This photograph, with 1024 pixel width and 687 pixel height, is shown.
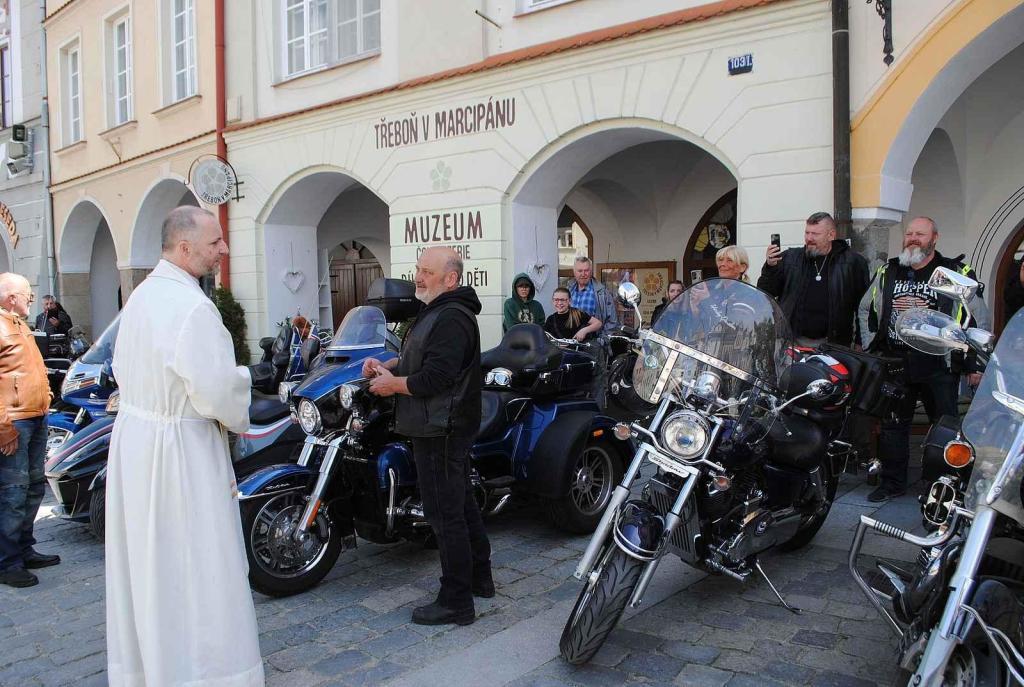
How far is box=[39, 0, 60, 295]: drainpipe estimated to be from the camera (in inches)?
643

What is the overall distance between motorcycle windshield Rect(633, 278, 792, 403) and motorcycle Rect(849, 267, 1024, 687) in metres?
0.57

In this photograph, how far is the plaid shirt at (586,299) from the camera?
26.4 ft

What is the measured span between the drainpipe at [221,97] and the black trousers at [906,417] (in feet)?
29.0

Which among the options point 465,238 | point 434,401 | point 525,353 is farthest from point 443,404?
point 465,238

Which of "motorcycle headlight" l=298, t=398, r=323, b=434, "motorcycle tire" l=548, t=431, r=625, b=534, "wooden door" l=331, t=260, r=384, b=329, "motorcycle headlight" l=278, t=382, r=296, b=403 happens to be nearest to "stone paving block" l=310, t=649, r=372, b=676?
"motorcycle headlight" l=298, t=398, r=323, b=434

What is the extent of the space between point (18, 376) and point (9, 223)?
51.3 ft

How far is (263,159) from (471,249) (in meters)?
3.98

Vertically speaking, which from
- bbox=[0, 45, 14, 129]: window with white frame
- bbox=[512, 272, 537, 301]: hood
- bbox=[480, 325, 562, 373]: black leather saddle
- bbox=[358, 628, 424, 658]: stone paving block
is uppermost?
bbox=[0, 45, 14, 129]: window with white frame

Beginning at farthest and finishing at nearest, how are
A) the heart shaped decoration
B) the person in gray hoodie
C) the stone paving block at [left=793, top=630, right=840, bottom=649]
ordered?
1. the heart shaped decoration
2. the person in gray hoodie
3. the stone paving block at [left=793, top=630, right=840, bottom=649]

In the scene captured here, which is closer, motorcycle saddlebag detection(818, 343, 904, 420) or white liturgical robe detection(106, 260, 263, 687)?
white liturgical robe detection(106, 260, 263, 687)

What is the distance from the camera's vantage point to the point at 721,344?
351 cm

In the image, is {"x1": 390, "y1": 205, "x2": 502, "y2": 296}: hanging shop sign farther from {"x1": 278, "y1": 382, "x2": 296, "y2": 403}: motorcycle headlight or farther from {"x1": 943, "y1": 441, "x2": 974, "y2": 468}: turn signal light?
{"x1": 943, "y1": 441, "x2": 974, "y2": 468}: turn signal light

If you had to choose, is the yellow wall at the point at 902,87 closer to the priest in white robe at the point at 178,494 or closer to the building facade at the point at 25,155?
the priest in white robe at the point at 178,494

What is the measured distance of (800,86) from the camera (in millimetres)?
6594
